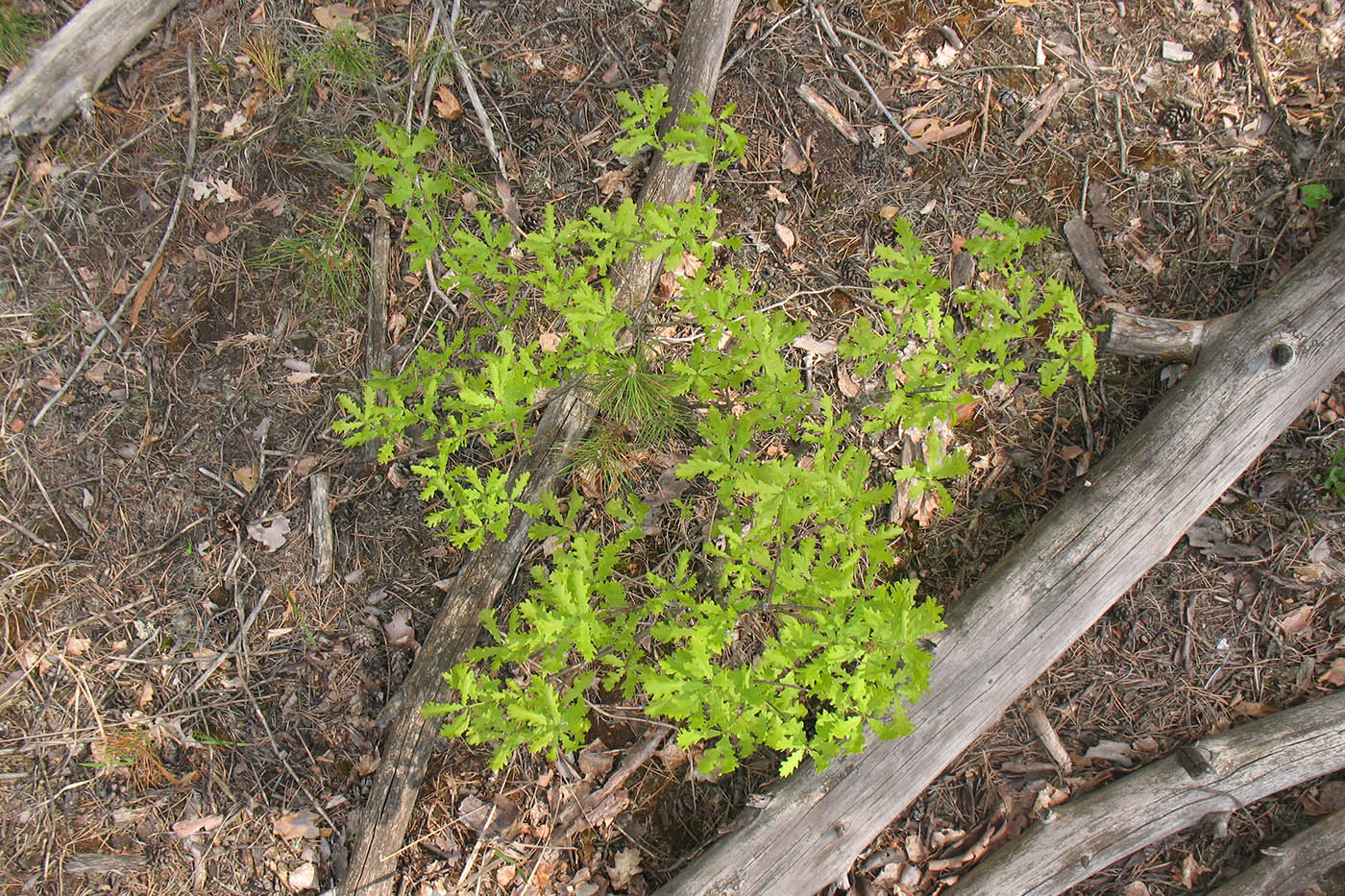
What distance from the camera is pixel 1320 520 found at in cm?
333

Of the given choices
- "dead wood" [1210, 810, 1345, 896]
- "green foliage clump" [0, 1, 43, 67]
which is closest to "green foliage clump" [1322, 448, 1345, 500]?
"dead wood" [1210, 810, 1345, 896]

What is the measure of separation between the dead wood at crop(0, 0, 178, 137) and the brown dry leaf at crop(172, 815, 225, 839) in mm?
2893

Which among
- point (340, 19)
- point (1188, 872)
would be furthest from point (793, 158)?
point (1188, 872)

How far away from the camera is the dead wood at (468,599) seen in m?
3.08

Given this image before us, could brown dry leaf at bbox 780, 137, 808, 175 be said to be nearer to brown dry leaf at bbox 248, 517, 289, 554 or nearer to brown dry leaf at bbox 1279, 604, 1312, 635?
brown dry leaf at bbox 248, 517, 289, 554

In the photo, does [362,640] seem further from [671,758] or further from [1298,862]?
[1298,862]

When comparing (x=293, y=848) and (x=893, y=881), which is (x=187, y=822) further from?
(x=893, y=881)

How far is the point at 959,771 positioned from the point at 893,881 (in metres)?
0.51

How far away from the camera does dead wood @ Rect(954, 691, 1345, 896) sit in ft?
10.2

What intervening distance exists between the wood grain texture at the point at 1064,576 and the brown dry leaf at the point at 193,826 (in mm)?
1805

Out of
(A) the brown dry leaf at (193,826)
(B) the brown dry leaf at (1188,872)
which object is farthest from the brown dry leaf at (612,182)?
(B) the brown dry leaf at (1188,872)

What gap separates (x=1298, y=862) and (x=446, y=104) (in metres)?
4.64

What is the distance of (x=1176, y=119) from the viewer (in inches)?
135

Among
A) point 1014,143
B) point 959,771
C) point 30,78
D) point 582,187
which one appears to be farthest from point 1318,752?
point 30,78
